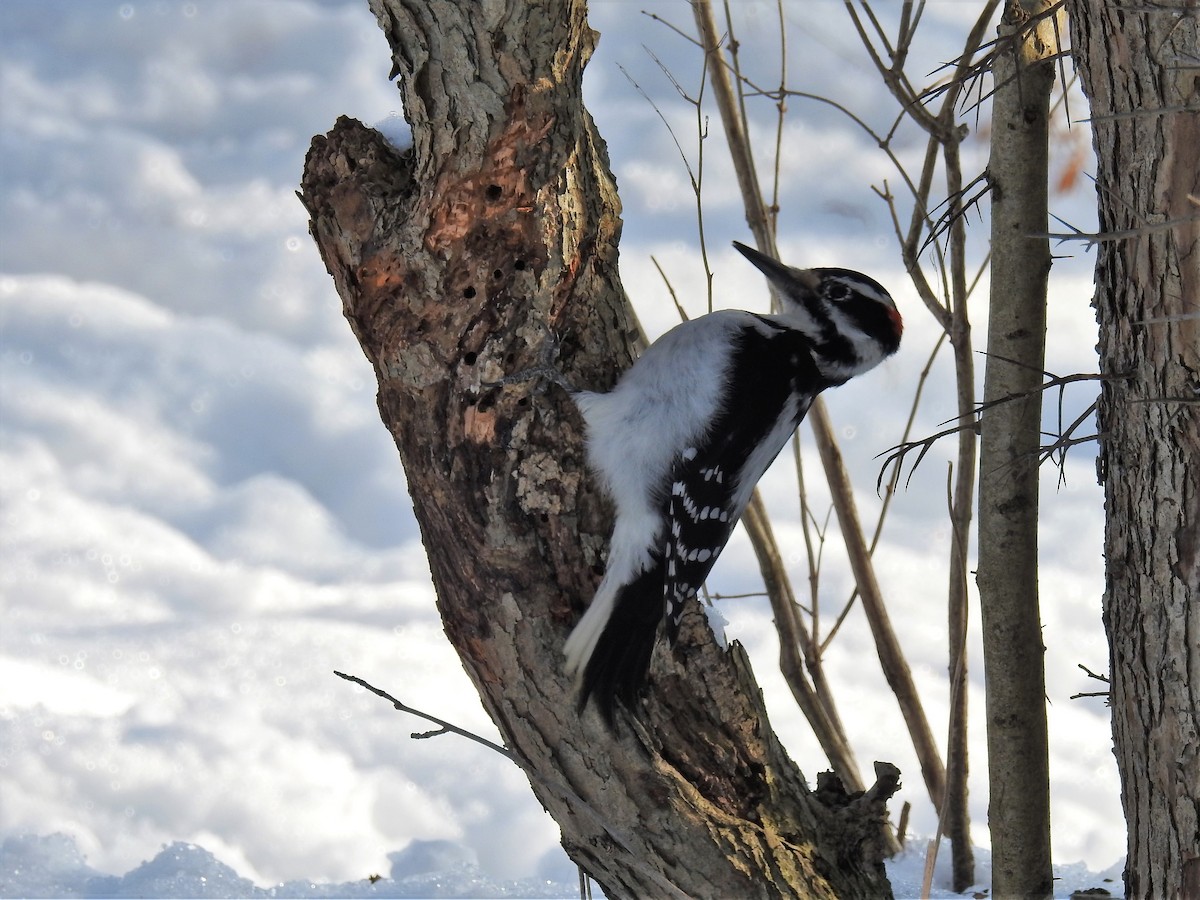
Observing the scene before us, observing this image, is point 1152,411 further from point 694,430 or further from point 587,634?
point 587,634

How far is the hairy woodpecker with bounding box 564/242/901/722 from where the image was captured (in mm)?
1973

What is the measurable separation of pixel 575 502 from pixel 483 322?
353 mm

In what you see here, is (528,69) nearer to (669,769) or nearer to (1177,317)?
(1177,317)

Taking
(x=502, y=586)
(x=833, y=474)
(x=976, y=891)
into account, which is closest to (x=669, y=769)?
(x=502, y=586)

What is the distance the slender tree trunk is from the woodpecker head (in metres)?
0.37

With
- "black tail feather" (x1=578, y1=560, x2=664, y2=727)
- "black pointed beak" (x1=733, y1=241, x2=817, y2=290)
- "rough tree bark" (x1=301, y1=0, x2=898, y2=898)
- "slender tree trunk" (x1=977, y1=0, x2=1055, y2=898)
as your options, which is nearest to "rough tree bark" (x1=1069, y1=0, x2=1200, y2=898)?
"slender tree trunk" (x1=977, y1=0, x2=1055, y2=898)

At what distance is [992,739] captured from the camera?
219 centimetres

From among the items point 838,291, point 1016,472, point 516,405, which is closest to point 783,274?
point 838,291

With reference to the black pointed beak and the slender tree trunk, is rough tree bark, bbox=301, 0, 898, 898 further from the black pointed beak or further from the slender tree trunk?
the black pointed beak

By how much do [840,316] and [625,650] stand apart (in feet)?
3.18

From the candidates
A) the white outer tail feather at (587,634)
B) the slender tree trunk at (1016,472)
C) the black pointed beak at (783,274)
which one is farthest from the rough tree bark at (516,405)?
the black pointed beak at (783,274)

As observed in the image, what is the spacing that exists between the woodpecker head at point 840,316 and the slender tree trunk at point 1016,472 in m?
0.37

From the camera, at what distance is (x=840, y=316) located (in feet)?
8.16

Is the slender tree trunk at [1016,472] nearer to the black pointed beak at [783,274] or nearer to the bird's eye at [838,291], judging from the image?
the bird's eye at [838,291]
